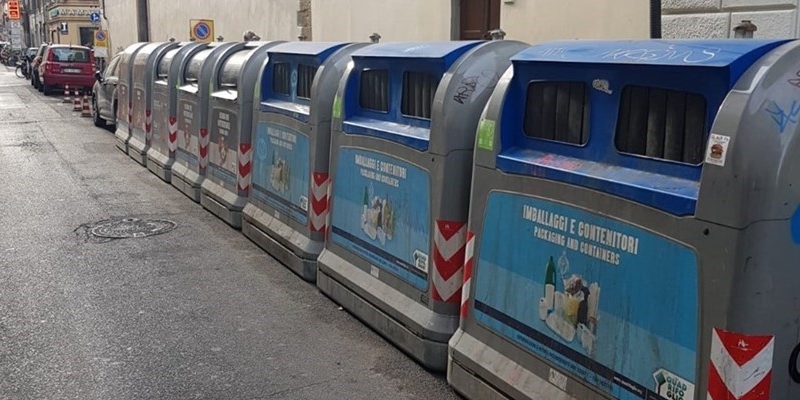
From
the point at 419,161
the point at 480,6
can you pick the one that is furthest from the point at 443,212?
the point at 480,6

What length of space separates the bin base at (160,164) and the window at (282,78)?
13.8 ft

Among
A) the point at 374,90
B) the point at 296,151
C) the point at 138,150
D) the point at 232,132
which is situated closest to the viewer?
the point at 374,90

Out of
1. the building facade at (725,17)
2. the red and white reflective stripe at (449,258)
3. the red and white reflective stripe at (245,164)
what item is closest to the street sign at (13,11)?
the red and white reflective stripe at (245,164)

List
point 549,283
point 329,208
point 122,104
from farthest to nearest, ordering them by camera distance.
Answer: point 122,104 < point 329,208 < point 549,283

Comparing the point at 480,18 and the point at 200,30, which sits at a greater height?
the point at 200,30

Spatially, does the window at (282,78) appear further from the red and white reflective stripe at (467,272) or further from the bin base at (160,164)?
the bin base at (160,164)

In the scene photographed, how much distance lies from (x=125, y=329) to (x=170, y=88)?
6383 mm

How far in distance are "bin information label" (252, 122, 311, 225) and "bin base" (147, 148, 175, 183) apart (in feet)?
12.7

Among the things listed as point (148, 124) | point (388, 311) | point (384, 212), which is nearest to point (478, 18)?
point (148, 124)

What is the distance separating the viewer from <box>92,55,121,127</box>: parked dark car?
17.1m

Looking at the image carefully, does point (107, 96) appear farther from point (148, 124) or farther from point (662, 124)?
point (662, 124)

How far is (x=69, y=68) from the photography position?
30797mm

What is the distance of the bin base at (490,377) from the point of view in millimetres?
3918

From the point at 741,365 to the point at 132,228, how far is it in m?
7.12
